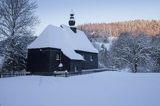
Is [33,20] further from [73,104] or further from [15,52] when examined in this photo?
[73,104]

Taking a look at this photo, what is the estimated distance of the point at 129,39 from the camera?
2172 inches

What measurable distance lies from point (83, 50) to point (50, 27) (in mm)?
9247

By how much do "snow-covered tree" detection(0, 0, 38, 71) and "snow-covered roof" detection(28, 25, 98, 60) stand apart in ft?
6.71

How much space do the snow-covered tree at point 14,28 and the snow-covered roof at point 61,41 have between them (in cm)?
204

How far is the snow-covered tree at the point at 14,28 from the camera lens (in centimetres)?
3516

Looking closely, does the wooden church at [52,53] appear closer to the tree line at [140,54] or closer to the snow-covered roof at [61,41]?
the snow-covered roof at [61,41]

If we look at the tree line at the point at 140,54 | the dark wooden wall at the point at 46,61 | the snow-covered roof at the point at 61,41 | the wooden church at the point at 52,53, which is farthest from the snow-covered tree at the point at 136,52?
the dark wooden wall at the point at 46,61

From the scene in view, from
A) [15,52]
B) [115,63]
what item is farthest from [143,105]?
[115,63]

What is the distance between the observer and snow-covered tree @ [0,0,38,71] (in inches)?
1384

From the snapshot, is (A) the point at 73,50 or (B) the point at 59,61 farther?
(A) the point at 73,50

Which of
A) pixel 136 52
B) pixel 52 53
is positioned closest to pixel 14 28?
pixel 52 53

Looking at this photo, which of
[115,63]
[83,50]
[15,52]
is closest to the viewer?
[15,52]

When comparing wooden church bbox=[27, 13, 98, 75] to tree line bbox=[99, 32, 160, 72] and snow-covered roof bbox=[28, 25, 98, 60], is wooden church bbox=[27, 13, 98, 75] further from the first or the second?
tree line bbox=[99, 32, 160, 72]

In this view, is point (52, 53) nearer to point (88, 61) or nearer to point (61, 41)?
point (61, 41)
